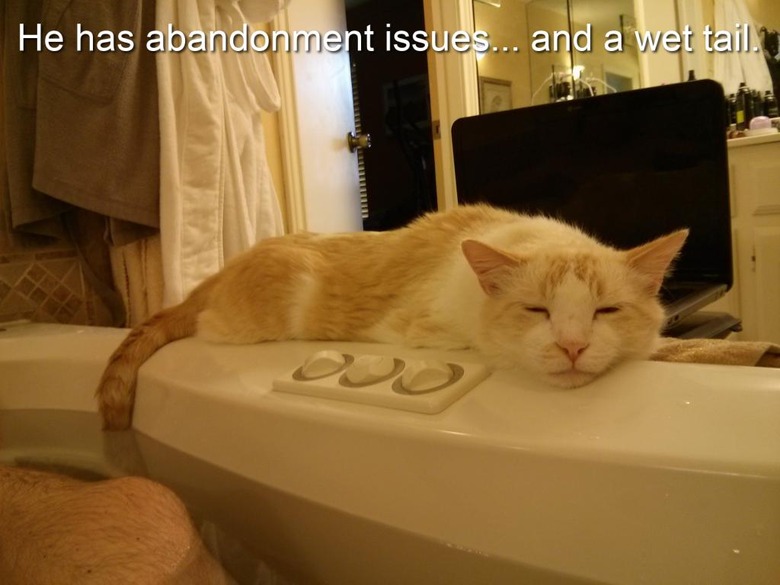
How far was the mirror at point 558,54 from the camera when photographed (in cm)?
257

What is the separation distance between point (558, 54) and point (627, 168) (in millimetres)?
1685

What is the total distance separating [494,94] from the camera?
250 centimetres

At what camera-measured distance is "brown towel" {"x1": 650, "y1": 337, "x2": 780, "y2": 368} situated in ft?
2.03

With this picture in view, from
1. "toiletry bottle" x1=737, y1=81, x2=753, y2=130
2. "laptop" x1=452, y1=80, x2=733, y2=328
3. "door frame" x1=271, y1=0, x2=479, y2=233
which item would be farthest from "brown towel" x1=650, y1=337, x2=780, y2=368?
"toiletry bottle" x1=737, y1=81, x2=753, y2=130

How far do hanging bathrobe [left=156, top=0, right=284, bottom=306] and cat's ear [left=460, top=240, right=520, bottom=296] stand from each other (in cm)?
88

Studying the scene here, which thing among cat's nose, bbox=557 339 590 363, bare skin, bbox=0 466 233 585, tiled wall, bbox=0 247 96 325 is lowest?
bare skin, bbox=0 466 233 585

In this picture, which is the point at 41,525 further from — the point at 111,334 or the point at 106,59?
the point at 106,59

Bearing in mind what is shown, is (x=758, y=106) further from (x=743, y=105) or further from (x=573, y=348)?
(x=573, y=348)

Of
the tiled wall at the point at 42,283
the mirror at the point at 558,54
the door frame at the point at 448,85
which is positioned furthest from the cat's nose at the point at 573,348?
the mirror at the point at 558,54

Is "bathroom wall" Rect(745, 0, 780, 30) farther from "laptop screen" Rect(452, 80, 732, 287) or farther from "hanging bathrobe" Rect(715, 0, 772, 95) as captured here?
"laptop screen" Rect(452, 80, 732, 287)

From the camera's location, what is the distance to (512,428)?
532mm

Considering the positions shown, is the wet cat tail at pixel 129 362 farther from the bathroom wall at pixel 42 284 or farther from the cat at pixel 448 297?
the bathroom wall at pixel 42 284

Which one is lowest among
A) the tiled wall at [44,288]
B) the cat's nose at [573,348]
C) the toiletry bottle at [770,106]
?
the cat's nose at [573,348]

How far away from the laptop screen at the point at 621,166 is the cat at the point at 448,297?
38 cm
